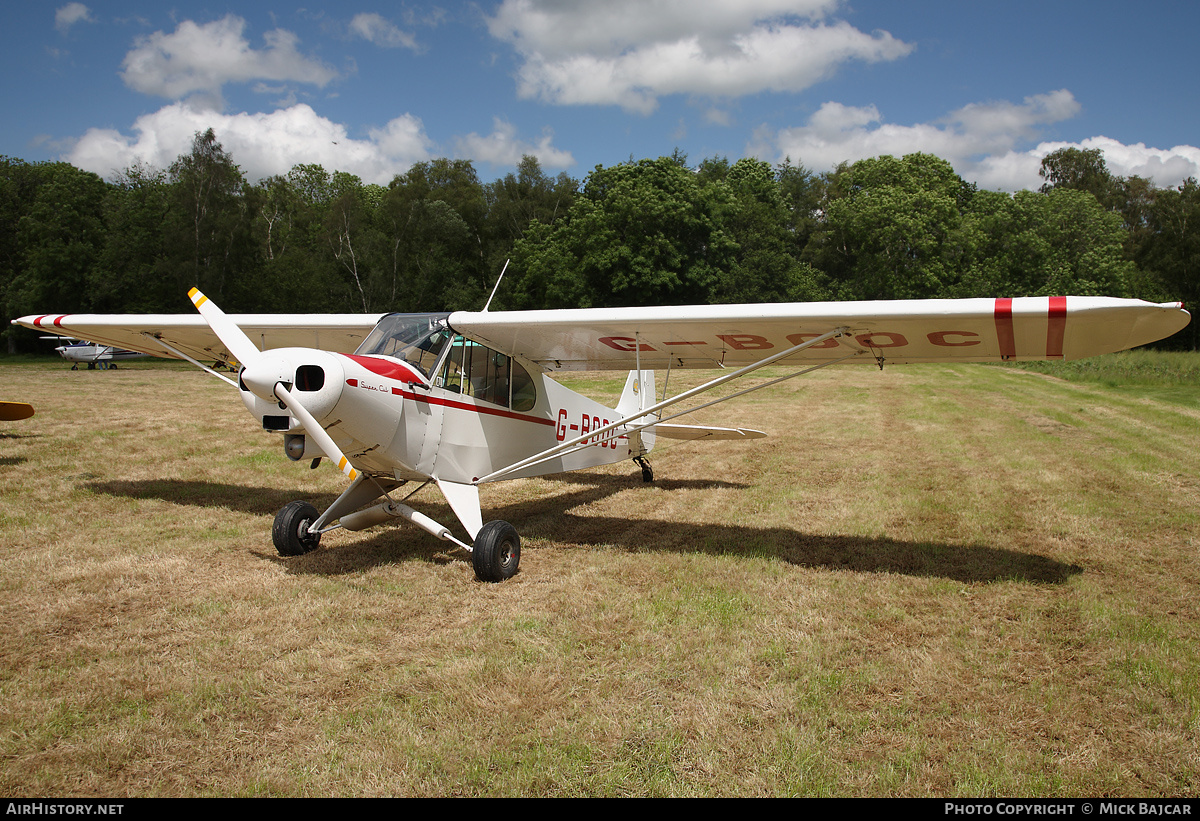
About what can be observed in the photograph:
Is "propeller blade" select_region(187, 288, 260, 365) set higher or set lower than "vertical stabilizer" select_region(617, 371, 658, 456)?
higher

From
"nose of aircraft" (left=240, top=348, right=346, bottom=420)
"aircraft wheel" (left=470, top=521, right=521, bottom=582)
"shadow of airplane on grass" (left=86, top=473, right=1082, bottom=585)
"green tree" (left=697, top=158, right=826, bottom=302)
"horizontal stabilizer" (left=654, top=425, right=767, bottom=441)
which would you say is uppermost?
"green tree" (left=697, top=158, right=826, bottom=302)

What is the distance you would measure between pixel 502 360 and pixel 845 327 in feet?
10.9

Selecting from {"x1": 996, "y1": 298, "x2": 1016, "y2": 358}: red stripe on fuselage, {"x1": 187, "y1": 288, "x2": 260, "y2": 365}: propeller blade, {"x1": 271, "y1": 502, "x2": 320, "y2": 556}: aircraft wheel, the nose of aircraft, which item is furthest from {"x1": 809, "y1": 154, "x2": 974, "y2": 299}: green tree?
the nose of aircraft

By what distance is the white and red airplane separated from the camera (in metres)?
4.80

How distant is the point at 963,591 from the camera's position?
5.23 m

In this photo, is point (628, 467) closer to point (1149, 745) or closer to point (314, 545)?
point (314, 545)

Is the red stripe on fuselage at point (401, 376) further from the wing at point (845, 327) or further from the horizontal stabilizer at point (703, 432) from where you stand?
the horizontal stabilizer at point (703, 432)

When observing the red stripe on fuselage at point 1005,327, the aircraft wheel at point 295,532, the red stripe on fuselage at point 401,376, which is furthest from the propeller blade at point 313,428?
the red stripe on fuselage at point 1005,327

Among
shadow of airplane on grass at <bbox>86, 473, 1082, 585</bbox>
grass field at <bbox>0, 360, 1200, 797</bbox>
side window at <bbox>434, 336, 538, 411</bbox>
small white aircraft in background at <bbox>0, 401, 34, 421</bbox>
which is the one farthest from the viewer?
small white aircraft in background at <bbox>0, 401, 34, 421</bbox>

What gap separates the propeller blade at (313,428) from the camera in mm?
4613

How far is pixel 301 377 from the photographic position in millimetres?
4781

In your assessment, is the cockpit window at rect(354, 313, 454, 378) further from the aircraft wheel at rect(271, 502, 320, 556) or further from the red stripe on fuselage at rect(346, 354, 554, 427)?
the aircraft wheel at rect(271, 502, 320, 556)

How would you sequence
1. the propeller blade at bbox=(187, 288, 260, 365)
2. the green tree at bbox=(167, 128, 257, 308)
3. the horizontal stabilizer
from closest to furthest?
the propeller blade at bbox=(187, 288, 260, 365) → the horizontal stabilizer → the green tree at bbox=(167, 128, 257, 308)

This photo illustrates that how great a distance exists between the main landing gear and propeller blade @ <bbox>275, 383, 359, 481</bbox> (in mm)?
1050
